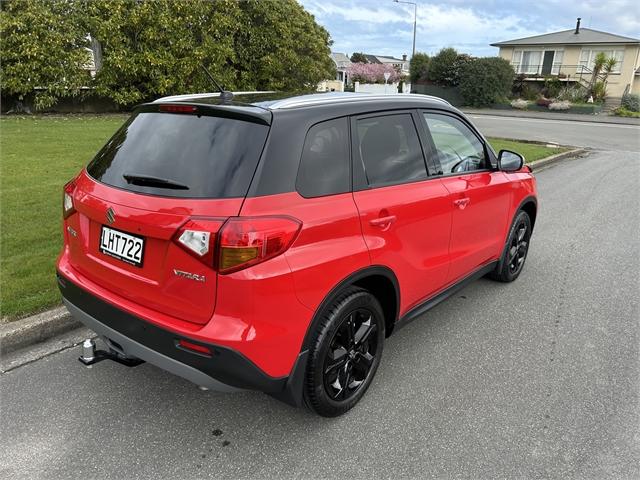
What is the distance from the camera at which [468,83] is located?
3819cm

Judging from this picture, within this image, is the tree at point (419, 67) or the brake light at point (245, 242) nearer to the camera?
the brake light at point (245, 242)

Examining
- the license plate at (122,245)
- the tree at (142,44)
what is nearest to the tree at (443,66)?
the tree at (142,44)

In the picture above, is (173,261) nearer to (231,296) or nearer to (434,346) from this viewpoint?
(231,296)

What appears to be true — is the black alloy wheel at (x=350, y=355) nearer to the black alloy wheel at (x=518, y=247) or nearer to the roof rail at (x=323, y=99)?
the roof rail at (x=323, y=99)

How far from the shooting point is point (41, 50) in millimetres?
16094

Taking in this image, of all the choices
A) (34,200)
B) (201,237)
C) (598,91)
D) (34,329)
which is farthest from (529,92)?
(201,237)

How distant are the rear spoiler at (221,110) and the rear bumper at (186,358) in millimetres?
1059

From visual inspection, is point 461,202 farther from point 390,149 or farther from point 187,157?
point 187,157

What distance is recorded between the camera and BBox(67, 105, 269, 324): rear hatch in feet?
6.95

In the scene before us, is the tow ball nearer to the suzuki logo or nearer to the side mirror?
the suzuki logo

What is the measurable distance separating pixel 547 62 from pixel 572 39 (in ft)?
8.49

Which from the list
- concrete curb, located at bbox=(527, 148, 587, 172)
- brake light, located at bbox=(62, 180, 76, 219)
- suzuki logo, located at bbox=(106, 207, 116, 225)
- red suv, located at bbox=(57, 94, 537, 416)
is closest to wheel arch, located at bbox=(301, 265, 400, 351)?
red suv, located at bbox=(57, 94, 537, 416)

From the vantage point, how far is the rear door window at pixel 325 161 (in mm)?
2346

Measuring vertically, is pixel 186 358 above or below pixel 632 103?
below
